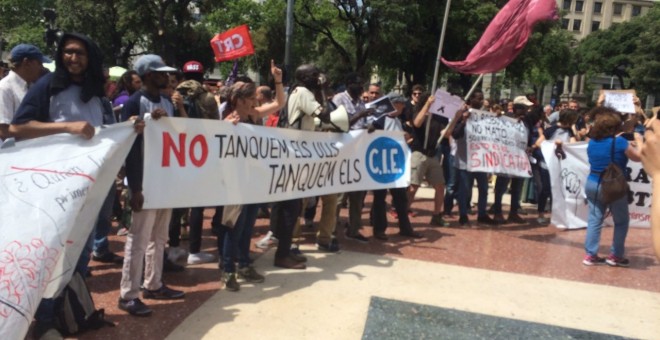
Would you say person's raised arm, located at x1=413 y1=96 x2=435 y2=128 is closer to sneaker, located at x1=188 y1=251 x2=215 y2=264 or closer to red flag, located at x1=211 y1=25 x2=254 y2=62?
sneaker, located at x1=188 y1=251 x2=215 y2=264

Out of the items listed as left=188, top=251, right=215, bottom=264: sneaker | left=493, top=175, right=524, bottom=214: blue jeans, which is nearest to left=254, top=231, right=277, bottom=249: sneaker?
left=188, top=251, right=215, bottom=264: sneaker

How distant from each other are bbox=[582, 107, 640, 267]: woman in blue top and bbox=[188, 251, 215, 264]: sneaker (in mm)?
4093

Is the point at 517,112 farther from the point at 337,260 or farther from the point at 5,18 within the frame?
the point at 5,18

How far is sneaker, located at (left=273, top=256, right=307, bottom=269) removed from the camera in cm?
501

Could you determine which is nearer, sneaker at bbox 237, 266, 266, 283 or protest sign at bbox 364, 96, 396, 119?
sneaker at bbox 237, 266, 266, 283

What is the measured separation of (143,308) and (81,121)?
4.49 ft

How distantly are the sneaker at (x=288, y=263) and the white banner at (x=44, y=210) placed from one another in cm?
211

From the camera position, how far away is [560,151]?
752 cm

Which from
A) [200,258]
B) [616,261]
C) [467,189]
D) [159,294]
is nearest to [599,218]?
[616,261]

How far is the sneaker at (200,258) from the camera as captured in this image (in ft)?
16.6

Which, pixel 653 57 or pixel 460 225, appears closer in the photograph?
pixel 460 225

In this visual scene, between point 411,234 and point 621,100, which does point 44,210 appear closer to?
point 411,234

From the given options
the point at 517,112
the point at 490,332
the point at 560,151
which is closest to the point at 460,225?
the point at 560,151

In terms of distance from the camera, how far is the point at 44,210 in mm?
2789
